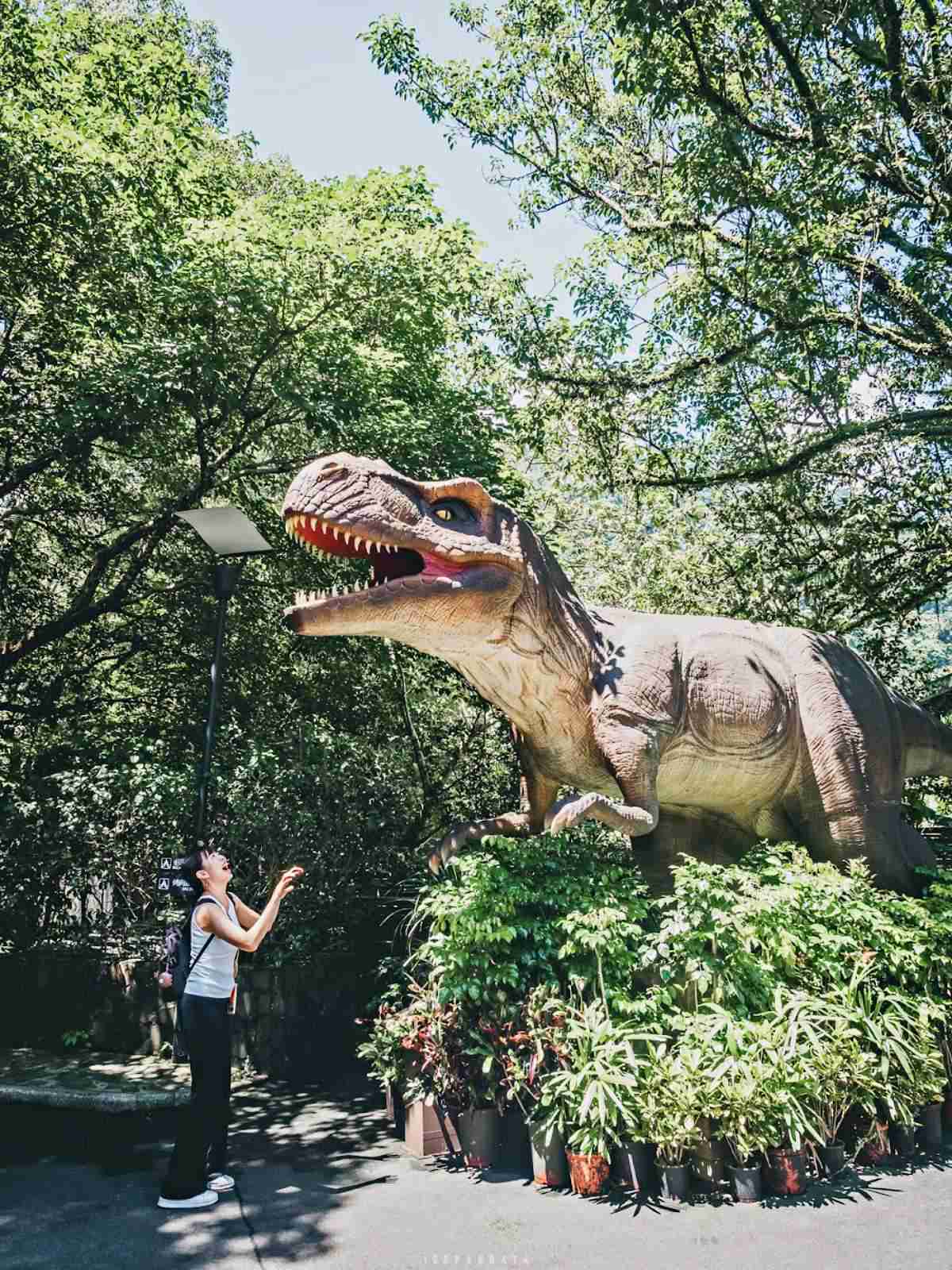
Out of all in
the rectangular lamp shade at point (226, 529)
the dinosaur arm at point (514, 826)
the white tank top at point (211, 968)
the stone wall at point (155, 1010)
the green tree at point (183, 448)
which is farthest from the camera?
the green tree at point (183, 448)

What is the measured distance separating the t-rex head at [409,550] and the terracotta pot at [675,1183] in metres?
2.50

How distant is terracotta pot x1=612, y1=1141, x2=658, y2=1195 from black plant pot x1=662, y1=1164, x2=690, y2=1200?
0.09 metres

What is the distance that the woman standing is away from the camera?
13.9 ft

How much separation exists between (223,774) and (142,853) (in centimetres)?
86

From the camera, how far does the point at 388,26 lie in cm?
859

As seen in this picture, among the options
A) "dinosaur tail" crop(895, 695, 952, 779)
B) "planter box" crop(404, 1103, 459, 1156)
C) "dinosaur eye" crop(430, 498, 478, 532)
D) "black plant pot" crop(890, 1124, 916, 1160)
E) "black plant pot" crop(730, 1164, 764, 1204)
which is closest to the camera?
"black plant pot" crop(730, 1164, 764, 1204)

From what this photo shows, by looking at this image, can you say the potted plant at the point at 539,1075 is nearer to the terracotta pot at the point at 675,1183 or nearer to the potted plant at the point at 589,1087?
the potted plant at the point at 589,1087

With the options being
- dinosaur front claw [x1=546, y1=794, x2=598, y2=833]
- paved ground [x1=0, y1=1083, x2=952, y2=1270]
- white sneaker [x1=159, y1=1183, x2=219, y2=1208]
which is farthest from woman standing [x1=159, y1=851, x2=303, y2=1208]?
dinosaur front claw [x1=546, y1=794, x2=598, y2=833]

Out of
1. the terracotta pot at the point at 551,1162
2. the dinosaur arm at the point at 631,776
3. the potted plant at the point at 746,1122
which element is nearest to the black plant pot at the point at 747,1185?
the potted plant at the point at 746,1122

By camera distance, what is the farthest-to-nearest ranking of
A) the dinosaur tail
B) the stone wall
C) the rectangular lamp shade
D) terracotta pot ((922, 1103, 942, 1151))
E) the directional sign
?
the directional sign, the stone wall, the dinosaur tail, the rectangular lamp shade, terracotta pot ((922, 1103, 942, 1151))

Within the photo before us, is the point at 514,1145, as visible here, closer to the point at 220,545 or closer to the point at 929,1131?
the point at 929,1131

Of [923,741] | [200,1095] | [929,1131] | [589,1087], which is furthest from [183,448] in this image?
[929,1131]

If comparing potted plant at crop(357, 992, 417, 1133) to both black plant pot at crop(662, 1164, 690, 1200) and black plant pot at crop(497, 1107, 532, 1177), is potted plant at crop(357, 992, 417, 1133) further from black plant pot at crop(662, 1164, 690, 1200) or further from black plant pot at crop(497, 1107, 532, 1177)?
black plant pot at crop(662, 1164, 690, 1200)

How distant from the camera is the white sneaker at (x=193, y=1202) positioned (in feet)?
13.7
